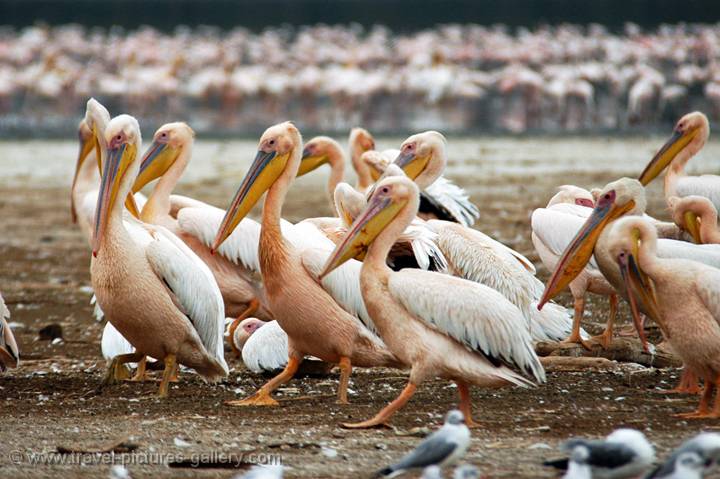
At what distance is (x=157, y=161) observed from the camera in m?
7.16

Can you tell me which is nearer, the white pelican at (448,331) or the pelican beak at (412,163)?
the white pelican at (448,331)

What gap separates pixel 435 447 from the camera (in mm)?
3943

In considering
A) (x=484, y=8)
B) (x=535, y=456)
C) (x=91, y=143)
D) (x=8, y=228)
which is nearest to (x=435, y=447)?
(x=535, y=456)

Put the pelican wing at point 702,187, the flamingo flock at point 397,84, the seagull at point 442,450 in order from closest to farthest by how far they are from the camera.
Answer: the seagull at point 442,450, the pelican wing at point 702,187, the flamingo flock at point 397,84

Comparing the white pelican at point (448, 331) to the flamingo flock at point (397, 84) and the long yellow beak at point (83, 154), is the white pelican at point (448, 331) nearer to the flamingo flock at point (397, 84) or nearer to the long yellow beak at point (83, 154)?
the long yellow beak at point (83, 154)

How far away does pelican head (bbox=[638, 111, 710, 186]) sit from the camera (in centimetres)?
800

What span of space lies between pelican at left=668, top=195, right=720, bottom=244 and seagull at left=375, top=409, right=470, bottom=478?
2.61 meters

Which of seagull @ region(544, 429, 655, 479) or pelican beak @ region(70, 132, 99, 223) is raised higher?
pelican beak @ region(70, 132, 99, 223)

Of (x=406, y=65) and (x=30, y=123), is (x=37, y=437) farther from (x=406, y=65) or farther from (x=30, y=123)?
(x=406, y=65)

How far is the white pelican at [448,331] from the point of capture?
5047 millimetres

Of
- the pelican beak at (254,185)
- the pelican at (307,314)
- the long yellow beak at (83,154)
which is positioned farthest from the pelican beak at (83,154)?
the pelican at (307,314)

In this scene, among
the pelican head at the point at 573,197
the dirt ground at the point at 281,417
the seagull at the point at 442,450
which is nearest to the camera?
the seagull at the point at 442,450

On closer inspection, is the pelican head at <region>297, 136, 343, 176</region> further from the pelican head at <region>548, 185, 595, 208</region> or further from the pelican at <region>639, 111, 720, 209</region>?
the pelican at <region>639, 111, 720, 209</region>

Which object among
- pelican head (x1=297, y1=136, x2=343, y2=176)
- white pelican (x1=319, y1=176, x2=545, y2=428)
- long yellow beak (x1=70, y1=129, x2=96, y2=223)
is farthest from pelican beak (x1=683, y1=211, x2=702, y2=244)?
long yellow beak (x1=70, y1=129, x2=96, y2=223)
